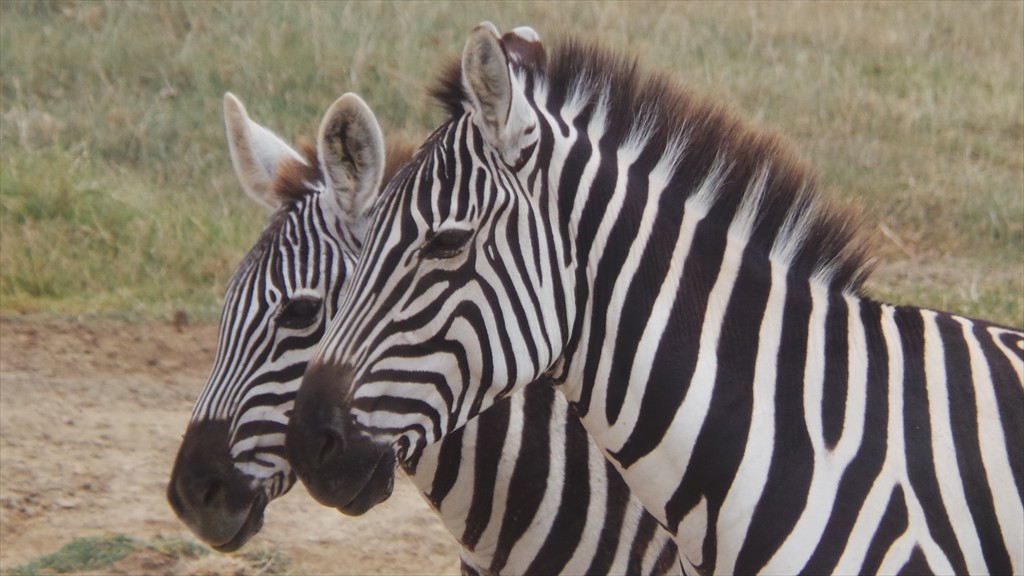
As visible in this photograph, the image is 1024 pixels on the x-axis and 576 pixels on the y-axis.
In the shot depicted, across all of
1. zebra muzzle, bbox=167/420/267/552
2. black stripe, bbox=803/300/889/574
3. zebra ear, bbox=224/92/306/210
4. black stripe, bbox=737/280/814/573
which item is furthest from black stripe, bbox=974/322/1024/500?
zebra ear, bbox=224/92/306/210

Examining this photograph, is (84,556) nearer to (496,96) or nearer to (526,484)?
(526,484)

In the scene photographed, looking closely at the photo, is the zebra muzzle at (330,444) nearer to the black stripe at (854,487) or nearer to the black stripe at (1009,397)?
the black stripe at (854,487)

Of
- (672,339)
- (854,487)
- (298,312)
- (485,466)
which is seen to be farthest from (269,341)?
(854,487)

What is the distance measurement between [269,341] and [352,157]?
1.73ft

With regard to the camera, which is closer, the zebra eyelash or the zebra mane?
the zebra mane

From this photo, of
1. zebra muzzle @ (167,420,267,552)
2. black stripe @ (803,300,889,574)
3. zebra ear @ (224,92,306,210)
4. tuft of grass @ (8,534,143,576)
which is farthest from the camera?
tuft of grass @ (8,534,143,576)

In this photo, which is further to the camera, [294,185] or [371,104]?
[371,104]

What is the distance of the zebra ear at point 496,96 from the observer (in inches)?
102

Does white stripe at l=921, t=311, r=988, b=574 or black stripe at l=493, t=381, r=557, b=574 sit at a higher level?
white stripe at l=921, t=311, r=988, b=574

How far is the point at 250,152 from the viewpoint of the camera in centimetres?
398

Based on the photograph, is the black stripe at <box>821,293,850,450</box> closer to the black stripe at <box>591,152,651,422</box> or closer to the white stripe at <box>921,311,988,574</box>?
the white stripe at <box>921,311,988,574</box>

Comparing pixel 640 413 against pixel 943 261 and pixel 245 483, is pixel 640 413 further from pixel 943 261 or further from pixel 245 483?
pixel 943 261

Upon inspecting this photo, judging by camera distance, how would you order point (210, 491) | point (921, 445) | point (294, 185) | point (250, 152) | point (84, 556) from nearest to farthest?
point (921, 445), point (210, 491), point (294, 185), point (250, 152), point (84, 556)

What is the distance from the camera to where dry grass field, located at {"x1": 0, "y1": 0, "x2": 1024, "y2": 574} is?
6109mm
